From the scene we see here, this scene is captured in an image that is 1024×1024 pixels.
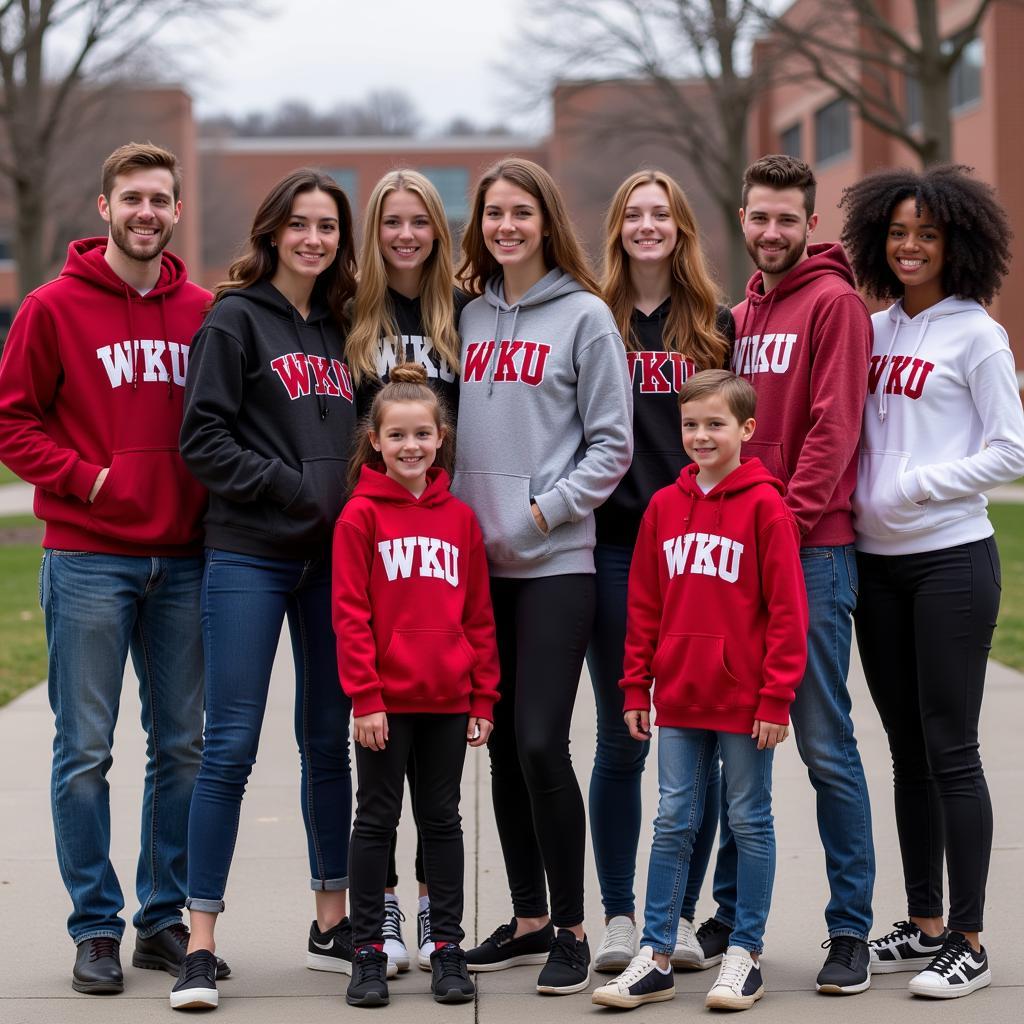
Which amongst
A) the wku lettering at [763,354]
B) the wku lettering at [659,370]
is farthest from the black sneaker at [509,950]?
the wku lettering at [763,354]

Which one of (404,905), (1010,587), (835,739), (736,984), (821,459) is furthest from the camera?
(1010,587)

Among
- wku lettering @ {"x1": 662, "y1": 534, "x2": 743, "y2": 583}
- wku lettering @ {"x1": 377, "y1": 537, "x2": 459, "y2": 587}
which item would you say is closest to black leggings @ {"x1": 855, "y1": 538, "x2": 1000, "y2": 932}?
wku lettering @ {"x1": 662, "y1": 534, "x2": 743, "y2": 583}

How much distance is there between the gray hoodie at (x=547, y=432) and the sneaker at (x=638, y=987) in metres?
1.08

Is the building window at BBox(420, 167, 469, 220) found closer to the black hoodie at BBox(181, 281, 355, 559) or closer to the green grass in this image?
the green grass

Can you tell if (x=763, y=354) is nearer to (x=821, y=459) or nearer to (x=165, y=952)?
(x=821, y=459)

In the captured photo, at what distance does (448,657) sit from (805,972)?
54.7 inches

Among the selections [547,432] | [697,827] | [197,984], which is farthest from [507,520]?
[197,984]

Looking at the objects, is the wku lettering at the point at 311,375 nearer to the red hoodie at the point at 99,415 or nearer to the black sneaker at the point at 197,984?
the red hoodie at the point at 99,415

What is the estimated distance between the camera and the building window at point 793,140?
128ft

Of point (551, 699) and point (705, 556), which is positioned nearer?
point (705, 556)

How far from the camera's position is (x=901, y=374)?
413cm

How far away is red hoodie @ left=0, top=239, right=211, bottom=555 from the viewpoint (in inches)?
163

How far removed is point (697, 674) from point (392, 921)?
124cm

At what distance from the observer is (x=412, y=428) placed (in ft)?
13.3
